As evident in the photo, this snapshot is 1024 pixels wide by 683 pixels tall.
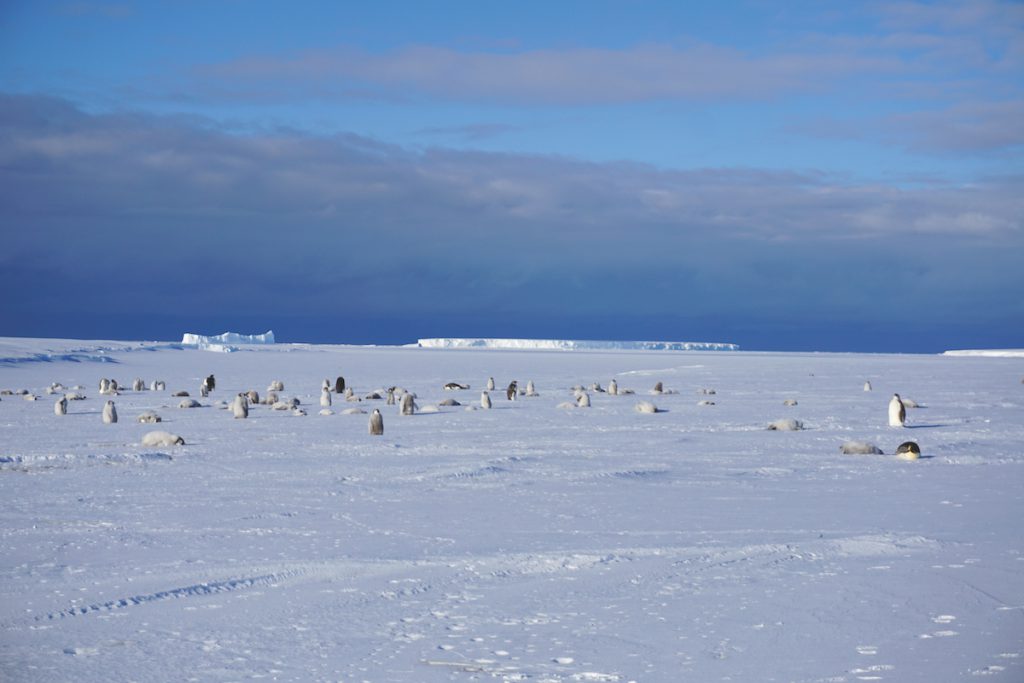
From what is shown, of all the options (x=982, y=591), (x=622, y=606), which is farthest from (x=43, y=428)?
(x=982, y=591)

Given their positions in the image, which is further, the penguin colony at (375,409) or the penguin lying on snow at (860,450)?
the penguin colony at (375,409)

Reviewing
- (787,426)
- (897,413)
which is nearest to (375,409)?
(787,426)

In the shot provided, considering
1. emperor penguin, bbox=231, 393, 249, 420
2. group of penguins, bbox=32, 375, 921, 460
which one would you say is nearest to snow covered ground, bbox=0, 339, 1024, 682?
group of penguins, bbox=32, 375, 921, 460

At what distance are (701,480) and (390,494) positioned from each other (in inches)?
113

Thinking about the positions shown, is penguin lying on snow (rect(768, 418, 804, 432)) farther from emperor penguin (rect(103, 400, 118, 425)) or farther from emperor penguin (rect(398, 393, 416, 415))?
emperor penguin (rect(103, 400, 118, 425))

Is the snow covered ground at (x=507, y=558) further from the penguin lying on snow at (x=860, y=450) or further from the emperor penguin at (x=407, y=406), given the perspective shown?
the emperor penguin at (x=407, y=406)

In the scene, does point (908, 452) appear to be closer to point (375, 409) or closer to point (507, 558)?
point (507, 558)

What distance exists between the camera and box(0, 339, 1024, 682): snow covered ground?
15.2 feet

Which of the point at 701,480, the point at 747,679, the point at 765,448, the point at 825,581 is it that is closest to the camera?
the point at 747,679

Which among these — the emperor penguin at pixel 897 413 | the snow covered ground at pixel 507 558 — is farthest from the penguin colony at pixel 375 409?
the snow covered ground at pixel 507 558

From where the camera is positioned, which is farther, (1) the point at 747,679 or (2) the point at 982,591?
(2) the point at 982,591

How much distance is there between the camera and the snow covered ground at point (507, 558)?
4.64 metres

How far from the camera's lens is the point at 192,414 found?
55.3ft

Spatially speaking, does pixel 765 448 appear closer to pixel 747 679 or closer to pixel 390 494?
pixel 390 494
